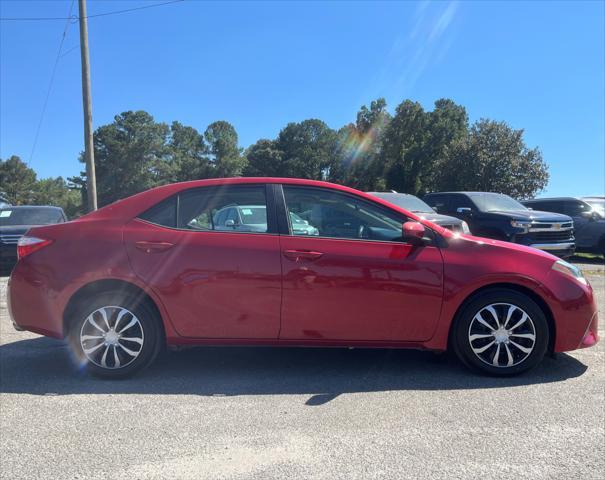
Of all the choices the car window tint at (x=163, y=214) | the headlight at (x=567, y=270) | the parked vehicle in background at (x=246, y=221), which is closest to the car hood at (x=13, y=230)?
the car window tint at (x=163, y=214)

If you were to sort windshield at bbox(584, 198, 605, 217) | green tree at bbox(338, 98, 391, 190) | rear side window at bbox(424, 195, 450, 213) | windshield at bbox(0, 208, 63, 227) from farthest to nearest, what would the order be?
green tree at bbox(338, 98, 391, 190)
windshield at bbox(584, 198, 605, 217)
rear side window at bbox(424, 195, 450, 213)
windshield at bbox(0, 208, 63, 227)

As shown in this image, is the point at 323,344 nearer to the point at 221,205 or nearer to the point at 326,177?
the point at 221,205

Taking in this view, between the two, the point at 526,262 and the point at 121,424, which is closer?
the point at 121,424

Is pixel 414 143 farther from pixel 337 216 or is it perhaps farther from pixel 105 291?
pixel 105 291

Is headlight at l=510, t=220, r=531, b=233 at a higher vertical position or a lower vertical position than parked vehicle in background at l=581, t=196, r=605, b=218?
lower

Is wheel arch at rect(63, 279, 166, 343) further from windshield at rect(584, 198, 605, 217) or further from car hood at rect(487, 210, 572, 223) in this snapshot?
windshield at rect(584, 198, 605, 217)

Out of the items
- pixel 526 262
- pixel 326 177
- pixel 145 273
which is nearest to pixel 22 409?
pixel 145 273

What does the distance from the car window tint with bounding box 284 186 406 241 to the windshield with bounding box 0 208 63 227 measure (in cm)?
965

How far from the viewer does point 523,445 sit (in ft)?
9.39

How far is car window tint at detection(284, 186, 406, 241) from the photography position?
3.92 m

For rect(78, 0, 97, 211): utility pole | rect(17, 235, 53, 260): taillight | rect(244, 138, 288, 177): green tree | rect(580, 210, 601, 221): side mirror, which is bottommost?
rect(17, 235, 53, 260): taillight

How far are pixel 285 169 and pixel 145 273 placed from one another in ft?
180

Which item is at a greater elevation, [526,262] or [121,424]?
[526,262]

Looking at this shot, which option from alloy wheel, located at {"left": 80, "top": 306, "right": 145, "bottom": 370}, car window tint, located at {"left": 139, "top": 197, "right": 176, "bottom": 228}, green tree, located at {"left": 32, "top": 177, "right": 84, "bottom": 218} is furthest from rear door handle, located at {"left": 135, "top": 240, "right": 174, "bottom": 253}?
green tree, located at {"left": 32, "top": 177, "right": 84, "bottom": 218}
